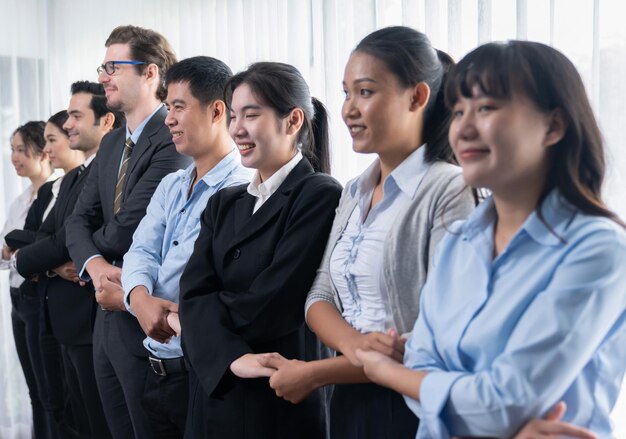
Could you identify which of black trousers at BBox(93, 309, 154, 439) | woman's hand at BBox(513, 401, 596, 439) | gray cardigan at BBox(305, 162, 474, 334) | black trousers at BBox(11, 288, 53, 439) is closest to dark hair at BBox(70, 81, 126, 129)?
black trousers at BBox(11, 288, 53, 439)

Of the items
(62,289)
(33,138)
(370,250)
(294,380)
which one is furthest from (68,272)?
(370,250)

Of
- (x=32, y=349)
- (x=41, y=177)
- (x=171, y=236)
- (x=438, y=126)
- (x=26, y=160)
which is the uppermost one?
(x=438, y=126)

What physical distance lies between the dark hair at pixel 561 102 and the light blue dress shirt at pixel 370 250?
400mm

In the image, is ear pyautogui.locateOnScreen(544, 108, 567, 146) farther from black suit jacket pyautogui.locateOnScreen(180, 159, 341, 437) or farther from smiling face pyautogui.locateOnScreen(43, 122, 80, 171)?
smiling face pyautogui.locateOnScreen(43, 122, 80, 171)

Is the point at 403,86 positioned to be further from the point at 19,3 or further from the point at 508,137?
the point at 19,3

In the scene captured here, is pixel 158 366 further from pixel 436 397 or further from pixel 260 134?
pixel 436 397

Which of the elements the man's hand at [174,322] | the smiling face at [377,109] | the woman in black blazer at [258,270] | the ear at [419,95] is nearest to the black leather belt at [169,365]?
the man's hand at [174,322]

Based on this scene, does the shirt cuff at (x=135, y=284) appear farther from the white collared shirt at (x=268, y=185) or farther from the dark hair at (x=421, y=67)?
the dark hair at (x=421, y=67)

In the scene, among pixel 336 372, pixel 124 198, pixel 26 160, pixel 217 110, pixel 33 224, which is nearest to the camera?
pixel 336 372

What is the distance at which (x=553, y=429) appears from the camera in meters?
1.16

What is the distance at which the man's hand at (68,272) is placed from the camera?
324 centimetres

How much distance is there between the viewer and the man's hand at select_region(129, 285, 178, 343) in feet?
7.32

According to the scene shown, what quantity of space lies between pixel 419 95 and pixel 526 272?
22.0 inches

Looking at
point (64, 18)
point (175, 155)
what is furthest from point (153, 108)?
point (64, 18)
